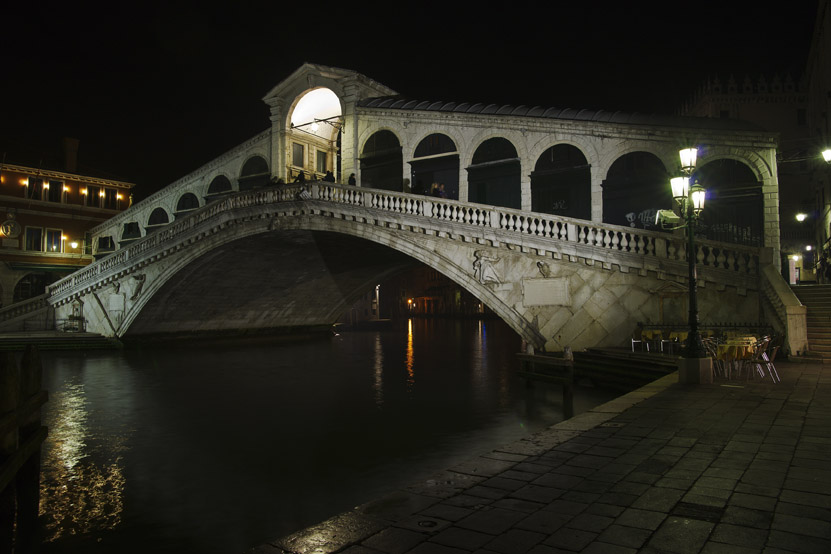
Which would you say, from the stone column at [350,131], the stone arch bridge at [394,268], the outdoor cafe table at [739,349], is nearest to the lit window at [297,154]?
the stone column at [350,131]

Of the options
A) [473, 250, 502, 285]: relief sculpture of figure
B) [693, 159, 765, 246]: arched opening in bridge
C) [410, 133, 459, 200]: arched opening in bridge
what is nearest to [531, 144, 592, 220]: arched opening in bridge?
[410, 133, 459, 200]: arched opening in bridge

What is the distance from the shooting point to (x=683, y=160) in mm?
10117

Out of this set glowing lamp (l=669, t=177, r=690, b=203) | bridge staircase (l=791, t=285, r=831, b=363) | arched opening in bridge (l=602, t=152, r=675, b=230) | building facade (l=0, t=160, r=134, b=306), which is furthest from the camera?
building facade (l=0, t=160, r=134, b=306)

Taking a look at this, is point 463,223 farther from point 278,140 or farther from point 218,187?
point 218,187

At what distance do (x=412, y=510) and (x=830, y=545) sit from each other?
8.11ft

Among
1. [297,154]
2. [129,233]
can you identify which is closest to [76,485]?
[297,154]

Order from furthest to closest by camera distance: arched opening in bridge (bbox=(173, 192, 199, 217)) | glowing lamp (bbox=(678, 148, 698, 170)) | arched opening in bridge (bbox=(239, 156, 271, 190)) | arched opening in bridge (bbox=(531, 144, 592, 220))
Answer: arched opening in bridge (bbox=(173, 192, 199, 217)) → arched opening in bridge (bbox=(239, 156, 271, 190)) → arched opening in bridge (bbox=(531, 144, 592, 220)) → glowing lamp (bbox=(678, 148, 698, 170))

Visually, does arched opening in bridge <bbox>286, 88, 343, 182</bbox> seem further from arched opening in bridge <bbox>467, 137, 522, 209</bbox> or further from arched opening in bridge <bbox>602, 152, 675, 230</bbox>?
arched opening in bridge <bbox>602, 152, 675, 230</bbox>

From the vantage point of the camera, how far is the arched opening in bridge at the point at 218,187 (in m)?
30.6

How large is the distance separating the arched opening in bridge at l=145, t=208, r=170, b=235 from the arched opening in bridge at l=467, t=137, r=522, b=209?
1955 cm

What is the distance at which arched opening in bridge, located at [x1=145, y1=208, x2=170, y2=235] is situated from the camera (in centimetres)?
3350

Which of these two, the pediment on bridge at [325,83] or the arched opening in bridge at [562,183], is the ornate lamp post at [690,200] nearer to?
the arched opening in bridge at [562,183]

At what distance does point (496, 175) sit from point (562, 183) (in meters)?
2.40

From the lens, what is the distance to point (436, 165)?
2322cm
